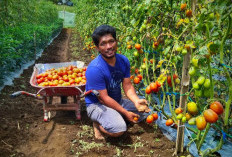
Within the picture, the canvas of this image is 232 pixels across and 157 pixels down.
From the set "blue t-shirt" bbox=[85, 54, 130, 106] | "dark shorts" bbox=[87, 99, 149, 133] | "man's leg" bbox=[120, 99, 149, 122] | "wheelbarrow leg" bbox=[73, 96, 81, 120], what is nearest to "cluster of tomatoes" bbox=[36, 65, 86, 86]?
"wheelbarrow leg" bbox=[73, 96, 81, 120]

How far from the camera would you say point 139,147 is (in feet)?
9.55

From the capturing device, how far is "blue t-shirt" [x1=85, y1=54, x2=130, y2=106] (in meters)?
2.93

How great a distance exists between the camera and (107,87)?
10.3 feet

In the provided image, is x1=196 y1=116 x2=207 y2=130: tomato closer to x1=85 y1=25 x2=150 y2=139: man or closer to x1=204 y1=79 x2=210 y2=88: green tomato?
x1=204 y1=79 x2=210 y2=88: green tomato

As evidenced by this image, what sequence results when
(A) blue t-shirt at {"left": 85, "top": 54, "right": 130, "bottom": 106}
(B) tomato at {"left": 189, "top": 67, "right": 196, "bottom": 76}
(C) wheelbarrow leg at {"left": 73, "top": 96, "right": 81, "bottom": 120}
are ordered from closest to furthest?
(B) tomato at {"left": 189, "top": 67, "right": 196, "bottom": 76}, (A) blue t-shirt at {"left": 85, "top": 54, "right": 130, "bottom": 106}, (C) wheelbarrow leg at {"left": 73, "top": 96, "right": 81, "bottom": 120}

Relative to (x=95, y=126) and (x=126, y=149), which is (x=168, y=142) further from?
(x=95, y=126)

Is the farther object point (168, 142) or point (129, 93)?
point (129, 93)

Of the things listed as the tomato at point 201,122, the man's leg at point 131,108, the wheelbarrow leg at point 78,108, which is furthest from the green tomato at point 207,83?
the wheelbarrow leg at point 78,108

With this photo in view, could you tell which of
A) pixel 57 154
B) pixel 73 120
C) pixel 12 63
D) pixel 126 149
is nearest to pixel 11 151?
pixel 57 154

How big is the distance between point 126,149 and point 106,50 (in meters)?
1.29

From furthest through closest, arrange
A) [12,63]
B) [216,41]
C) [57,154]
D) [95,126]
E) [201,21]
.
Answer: [12,63] < [95,126] < [57,154] < [201,21] < [216,41]

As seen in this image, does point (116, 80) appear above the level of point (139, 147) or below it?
above

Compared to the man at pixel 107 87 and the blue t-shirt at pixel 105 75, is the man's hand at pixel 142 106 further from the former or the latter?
the blue t-shirt at pixel 105 75

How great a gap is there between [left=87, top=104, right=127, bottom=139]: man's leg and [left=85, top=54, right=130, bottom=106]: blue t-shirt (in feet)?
0.59
